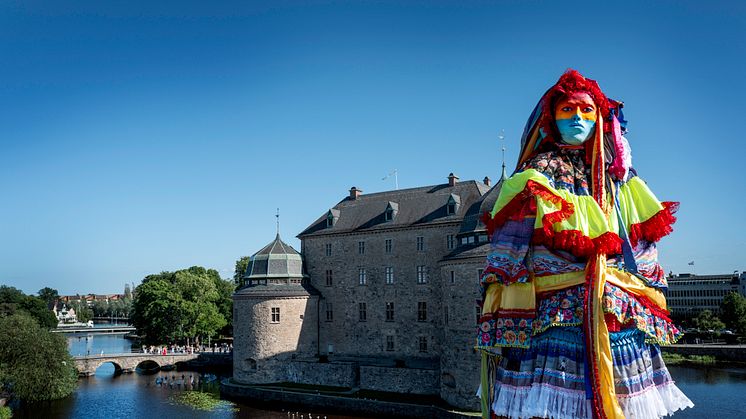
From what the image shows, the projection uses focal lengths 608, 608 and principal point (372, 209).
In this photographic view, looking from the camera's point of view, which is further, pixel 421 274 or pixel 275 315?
pixel 275 315

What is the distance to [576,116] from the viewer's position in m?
5.30

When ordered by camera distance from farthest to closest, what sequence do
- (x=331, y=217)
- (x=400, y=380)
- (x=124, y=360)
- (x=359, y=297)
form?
1. (x=124, y=360)
2. (x=331, y=217)
3. (x=359, y=297)
4. (x=400, y=380)

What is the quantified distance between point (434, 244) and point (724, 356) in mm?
33305

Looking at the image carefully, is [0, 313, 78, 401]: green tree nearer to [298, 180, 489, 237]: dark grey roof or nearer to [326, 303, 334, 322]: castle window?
[326, 303, 334, 322]: castle window

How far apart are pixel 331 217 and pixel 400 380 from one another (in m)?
13.6

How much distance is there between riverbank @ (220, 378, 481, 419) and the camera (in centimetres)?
3131

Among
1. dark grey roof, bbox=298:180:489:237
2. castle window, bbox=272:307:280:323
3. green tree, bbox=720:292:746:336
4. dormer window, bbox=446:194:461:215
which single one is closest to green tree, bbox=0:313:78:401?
castle window, bbox=272:307:280:323

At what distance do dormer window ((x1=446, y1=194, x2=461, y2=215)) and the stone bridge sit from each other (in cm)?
3156

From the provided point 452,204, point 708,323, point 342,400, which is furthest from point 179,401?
point 708,323

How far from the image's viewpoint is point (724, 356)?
176 ft

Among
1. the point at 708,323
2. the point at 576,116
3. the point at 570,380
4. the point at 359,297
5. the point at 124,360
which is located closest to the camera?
the point at 570,380

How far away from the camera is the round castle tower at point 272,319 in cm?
3950

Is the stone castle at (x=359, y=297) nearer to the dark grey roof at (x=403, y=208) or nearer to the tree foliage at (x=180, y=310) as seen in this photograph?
the dark grey roof at (x=403, y=208)

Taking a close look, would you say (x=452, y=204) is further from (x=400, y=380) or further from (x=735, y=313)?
(x=735, y=313)
